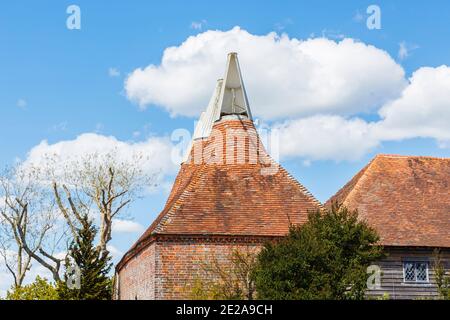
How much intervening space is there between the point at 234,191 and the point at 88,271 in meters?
8.46

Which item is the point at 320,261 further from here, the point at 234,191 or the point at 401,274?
the point at 234,191

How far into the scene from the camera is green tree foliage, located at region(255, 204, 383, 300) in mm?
24297

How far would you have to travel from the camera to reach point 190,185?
30.9 m

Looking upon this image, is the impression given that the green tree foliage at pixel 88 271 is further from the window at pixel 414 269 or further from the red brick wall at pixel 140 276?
the window at pixel 414 269

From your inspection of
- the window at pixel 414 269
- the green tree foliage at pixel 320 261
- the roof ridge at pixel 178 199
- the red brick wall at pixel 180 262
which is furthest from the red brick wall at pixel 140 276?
the window at pixel 414 269

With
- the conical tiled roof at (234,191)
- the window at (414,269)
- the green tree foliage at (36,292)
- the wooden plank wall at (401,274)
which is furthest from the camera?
the green tree foliage at (36,292)

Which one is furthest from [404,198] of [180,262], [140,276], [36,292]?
[36,292]

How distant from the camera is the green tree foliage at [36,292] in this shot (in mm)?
36656

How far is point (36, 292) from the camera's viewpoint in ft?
123

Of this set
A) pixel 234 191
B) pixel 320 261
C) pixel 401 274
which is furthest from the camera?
pixel 234 191

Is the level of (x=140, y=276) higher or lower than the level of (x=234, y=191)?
lower

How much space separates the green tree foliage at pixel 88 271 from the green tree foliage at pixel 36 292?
2.19 meters

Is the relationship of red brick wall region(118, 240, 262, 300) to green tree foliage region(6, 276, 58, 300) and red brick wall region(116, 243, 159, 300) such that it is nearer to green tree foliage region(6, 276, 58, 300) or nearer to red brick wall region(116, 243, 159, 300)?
red brick wall region(116, 243, 159, 300)
